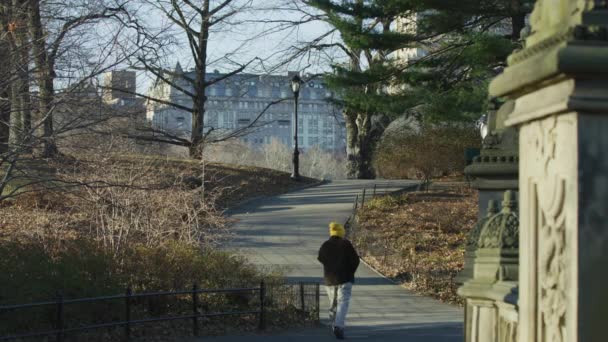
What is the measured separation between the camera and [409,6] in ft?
84.0

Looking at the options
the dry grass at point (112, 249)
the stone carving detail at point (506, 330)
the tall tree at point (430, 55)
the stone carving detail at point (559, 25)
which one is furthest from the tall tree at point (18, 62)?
the tall tree at point (430, 55)

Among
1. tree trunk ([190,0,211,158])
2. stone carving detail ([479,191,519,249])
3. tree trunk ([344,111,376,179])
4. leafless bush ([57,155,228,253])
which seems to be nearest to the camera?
stone carving detail ([479,191,519,249])

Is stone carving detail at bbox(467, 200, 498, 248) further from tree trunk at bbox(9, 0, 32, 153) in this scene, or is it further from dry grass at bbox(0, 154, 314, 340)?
tree trunk at bbox(9, 0, 32, 153)

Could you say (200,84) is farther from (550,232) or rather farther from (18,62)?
(550,232)

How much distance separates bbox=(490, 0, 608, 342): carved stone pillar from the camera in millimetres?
3611

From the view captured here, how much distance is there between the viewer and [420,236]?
84.0ft

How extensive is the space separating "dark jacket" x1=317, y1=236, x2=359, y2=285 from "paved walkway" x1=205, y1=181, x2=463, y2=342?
94 centimetres

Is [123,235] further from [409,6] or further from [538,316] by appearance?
[538,316]

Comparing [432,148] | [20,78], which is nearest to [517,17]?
[432,148]

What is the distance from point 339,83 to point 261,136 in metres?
144

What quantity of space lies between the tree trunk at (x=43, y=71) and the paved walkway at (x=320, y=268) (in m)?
4.55

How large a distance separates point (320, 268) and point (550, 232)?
57.9 feet

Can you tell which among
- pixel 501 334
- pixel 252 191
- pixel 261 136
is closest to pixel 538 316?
pixel 501 334

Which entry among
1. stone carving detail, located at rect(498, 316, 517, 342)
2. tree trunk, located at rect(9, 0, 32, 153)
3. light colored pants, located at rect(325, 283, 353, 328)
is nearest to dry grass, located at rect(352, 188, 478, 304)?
light colored pants, located at rect(325, 283, 353, 328)
